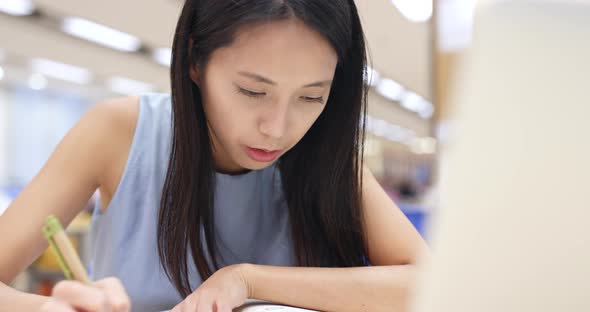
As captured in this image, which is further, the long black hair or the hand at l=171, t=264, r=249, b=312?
the long black hair

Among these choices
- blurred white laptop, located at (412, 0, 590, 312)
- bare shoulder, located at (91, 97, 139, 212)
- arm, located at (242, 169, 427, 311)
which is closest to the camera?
blurred white laptop, located at (412, 0, 590, 312)


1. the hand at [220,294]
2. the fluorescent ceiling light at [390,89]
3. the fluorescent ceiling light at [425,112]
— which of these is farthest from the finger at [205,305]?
the fluorescent ceiling light at [425,112]

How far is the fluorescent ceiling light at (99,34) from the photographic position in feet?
12.4

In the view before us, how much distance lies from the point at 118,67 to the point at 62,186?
4984 millimetres

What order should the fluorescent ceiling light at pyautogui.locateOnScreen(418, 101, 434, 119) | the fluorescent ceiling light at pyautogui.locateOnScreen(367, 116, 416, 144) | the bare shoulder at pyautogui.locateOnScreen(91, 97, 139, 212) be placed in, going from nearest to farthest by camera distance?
1. the bare shoulder at pyautogui.locateOnScreen(91, 97, 139, 212)
2. the fluorescent ceiling light at pyautogui.locateOnScreen(418, 101, 434, 119)
3. the fluorescent ceiling light at pyautogui.locateOnScreen(367, 116, 416, 144)

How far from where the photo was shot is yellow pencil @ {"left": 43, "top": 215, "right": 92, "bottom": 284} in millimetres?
355

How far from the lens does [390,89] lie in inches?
239

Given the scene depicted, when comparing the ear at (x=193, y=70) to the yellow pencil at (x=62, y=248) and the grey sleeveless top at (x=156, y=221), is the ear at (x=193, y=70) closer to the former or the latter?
the grey sleeveless top at (x=156, y=221)

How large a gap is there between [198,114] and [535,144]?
0.57 m

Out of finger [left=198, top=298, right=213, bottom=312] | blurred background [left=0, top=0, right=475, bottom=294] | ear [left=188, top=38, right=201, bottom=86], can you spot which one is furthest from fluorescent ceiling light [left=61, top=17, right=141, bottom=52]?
finger [left=198, top=298, right=213, bottom=312]

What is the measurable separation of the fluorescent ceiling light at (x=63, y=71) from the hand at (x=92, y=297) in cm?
526

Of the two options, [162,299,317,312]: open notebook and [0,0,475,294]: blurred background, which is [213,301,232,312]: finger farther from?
[0,0,475,294]: blurred background

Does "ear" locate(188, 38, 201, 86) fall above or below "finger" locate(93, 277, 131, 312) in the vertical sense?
above

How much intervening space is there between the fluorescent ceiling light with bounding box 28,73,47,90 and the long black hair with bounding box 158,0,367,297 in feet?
20.8
